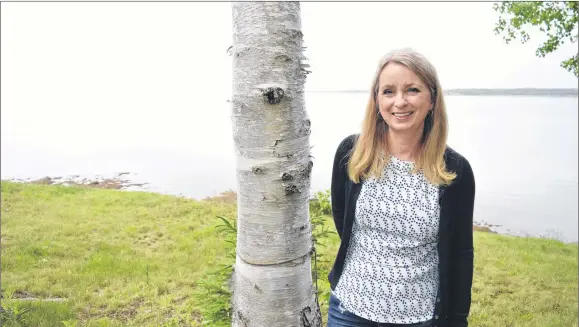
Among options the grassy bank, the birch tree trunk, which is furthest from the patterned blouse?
the grassy bank

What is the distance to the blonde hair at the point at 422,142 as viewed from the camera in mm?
2195

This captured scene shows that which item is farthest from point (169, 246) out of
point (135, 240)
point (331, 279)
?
point (331, 279)

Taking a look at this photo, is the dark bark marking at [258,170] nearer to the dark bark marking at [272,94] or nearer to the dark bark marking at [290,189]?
the dark bark marking at [290,189]

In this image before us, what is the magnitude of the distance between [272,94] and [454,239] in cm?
124

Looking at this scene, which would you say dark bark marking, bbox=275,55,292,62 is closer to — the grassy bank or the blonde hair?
the blonde hair

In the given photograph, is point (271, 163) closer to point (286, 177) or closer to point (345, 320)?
point (286, 177)

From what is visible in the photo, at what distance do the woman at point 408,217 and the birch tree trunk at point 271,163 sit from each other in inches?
13.1

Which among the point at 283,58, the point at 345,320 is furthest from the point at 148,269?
the point at 283,58

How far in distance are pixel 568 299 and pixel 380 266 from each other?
507cm

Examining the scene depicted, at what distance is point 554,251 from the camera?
332 inches

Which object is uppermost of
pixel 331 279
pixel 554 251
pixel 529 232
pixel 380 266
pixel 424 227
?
pixel 424 227

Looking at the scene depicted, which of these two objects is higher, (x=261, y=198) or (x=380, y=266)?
(x=261, y=198)

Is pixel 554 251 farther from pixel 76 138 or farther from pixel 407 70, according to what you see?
pixel 76 138

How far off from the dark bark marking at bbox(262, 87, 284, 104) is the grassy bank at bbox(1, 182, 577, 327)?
1.42m
